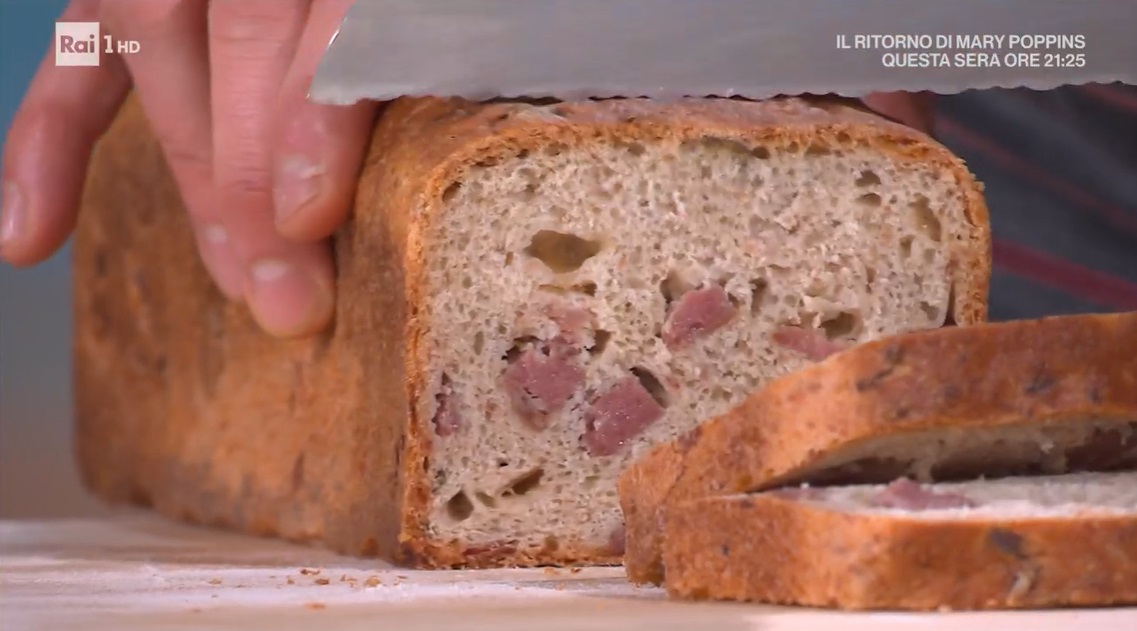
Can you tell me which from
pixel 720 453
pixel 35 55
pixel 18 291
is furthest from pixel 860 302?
pixel 18 291

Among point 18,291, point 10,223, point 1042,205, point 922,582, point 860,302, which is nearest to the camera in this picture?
point 922,582

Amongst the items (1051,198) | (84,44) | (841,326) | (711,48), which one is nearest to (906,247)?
(841,326)

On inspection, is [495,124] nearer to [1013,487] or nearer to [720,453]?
[720,453]

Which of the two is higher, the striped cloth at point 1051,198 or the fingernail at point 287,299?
the striped cloth at point 1051,198

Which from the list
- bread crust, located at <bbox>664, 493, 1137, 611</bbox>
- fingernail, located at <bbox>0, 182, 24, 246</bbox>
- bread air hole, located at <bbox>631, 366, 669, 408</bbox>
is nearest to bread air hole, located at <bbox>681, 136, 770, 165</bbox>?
bread air hole, located at <bbox>631, 366, 669, 408</bbox>

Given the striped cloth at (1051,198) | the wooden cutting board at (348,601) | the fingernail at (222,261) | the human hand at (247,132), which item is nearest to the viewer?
the wooden cutting board at (348,601)

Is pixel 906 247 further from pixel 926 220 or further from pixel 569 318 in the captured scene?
pixel 569 318

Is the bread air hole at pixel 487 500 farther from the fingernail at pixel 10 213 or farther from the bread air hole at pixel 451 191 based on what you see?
the fingernail at pixel 10 213

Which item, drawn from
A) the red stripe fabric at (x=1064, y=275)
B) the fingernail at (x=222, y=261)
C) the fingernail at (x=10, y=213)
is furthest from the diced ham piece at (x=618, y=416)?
the fingernail at (x=10, y=213)

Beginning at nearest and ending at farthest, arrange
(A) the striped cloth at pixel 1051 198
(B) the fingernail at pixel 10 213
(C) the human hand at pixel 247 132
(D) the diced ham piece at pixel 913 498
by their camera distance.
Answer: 1. (D) the diced ham piece at pixel 913 498
2. (C) the human hand at pixel 247 132
3. (B) the fingernail at pixel 10 213
4. (A) the striped cloth at pixel 1051 198
